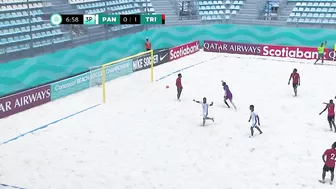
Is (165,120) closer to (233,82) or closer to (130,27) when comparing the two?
(233,82)

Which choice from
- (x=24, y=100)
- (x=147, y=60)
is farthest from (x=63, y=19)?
(x=24, y=100)

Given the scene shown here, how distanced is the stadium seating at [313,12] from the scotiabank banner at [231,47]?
521 centimetres

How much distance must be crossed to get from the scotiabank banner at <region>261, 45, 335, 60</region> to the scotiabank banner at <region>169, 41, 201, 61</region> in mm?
5351

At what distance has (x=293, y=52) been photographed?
3791 cm

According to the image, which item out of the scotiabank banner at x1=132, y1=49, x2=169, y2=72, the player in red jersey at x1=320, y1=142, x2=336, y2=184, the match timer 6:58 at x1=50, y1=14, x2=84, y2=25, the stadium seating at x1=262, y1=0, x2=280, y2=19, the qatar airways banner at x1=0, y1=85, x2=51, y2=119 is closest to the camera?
the player in red jersey at x1=320, y1=142, x2=336, y2=184

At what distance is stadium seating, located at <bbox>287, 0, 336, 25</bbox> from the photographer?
135ft

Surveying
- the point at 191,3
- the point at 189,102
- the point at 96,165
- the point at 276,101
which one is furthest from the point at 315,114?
the point at 191,3

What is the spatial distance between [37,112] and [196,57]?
16.9m

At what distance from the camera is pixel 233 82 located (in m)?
30.5

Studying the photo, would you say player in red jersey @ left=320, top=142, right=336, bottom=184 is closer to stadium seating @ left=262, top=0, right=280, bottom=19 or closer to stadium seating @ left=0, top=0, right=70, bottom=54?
stadium seating @ left=0, top=0, right=70, bottom=54

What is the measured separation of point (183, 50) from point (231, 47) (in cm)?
422

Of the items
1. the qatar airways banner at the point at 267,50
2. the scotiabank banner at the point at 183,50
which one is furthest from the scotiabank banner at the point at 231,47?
the scotiabank banner at the point at 183,50

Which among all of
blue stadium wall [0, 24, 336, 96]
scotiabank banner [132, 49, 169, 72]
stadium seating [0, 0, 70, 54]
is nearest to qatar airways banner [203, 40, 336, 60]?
blue stadium wall [0, 24, 336, 96]

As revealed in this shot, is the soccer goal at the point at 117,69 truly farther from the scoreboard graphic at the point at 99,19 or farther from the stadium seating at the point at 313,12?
the stadium seating at the point at 313,12
